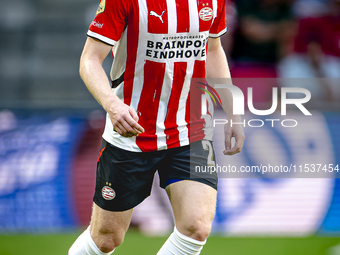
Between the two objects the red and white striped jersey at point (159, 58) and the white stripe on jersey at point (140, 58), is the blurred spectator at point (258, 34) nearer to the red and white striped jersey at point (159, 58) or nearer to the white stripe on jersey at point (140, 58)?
the red and white striped jersey at point (159, 58)

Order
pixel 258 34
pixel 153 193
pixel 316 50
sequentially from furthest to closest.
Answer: pixel 316 50
pixel 258 34
pixel 153 193

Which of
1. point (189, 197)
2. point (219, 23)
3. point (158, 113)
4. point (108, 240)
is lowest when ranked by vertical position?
point (108, 240)

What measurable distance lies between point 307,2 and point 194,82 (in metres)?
3.55

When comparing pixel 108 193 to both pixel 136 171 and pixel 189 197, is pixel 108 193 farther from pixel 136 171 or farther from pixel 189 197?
pixel 189 197

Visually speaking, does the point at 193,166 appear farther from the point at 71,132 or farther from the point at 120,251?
the point at 71,132

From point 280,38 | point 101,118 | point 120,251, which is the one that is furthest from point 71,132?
point 280,38

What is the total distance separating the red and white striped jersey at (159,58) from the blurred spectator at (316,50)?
306 cm

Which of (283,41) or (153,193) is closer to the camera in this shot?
(153,193)

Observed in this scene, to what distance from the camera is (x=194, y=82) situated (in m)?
2.16

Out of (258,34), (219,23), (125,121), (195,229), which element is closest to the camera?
(125,121)

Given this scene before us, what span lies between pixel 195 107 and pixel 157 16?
508 millimetres

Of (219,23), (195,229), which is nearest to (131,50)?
(219,23)

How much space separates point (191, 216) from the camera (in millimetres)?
1943

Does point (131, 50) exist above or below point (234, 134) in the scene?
above
